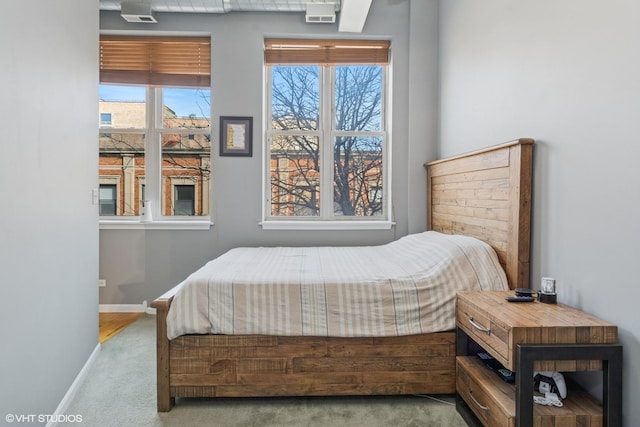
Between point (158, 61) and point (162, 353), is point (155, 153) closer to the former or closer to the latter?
point (158, 61)

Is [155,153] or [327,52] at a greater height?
[327,52]

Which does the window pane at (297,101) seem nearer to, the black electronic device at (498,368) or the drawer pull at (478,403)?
the black electronic device at (498,368)

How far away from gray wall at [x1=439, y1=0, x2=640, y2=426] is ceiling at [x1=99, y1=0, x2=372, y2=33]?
4.14ft

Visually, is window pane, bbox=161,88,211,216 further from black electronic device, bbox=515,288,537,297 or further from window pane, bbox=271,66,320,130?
black electronic device, bbox=515,288,537,297

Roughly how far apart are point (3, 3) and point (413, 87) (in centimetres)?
300

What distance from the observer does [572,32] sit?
168 cm

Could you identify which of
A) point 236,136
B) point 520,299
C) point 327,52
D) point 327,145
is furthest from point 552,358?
point 327,52

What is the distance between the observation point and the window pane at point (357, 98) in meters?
3.72

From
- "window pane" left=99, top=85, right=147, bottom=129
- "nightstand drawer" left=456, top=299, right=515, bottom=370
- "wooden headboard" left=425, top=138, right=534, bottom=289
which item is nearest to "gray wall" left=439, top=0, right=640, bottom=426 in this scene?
"wooden headboard" left=425, top=138, right=534, bottom=289

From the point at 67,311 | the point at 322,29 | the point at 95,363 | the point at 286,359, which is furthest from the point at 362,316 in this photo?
the point at 322,29

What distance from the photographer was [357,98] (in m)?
3.74

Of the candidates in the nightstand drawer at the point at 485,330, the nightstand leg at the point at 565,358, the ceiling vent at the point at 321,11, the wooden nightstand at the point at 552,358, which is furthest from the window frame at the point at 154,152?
the nightstand leg at the point at 565,358

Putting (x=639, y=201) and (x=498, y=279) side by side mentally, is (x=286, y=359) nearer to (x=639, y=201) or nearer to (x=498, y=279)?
(x=498, y=279)

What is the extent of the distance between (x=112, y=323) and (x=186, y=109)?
2.16 metres
